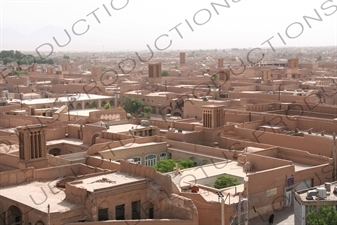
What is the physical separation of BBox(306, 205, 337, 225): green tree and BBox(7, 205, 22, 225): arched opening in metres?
8.64

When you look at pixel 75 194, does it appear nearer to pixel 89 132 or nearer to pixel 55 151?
pixel 55 151

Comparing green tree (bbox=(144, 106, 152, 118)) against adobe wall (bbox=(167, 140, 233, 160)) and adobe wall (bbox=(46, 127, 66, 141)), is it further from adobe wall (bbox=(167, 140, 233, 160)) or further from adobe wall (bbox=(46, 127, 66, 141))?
adobe wall (bbox=(167, 140, 233, 160))

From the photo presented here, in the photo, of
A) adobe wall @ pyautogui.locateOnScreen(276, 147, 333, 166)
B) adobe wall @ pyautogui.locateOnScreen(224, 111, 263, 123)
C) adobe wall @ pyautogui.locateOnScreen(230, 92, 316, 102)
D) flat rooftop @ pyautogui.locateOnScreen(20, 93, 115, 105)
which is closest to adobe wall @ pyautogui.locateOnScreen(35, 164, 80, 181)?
adobe wall @ pyautogui.locateOnScreen(276, 147, 333, 166)

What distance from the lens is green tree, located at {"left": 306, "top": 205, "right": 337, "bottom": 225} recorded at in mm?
16195

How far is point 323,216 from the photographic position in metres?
16.4

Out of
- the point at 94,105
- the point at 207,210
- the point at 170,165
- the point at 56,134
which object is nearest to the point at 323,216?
the point at 207,210

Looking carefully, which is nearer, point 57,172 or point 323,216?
point 323,216

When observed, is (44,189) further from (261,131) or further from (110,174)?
(261,131)

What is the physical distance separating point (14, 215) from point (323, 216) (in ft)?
30.1

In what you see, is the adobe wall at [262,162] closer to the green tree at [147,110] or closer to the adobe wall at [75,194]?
the adobe wall at [75,194]

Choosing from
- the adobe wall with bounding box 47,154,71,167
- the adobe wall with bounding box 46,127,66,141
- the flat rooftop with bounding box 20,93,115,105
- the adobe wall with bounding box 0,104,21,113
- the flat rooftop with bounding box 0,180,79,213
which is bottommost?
the flat rooftop with bounding box 0,180,79,213

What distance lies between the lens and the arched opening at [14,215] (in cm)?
1719

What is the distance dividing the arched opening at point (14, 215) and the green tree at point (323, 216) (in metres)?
8.64

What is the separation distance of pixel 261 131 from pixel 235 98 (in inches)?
600
